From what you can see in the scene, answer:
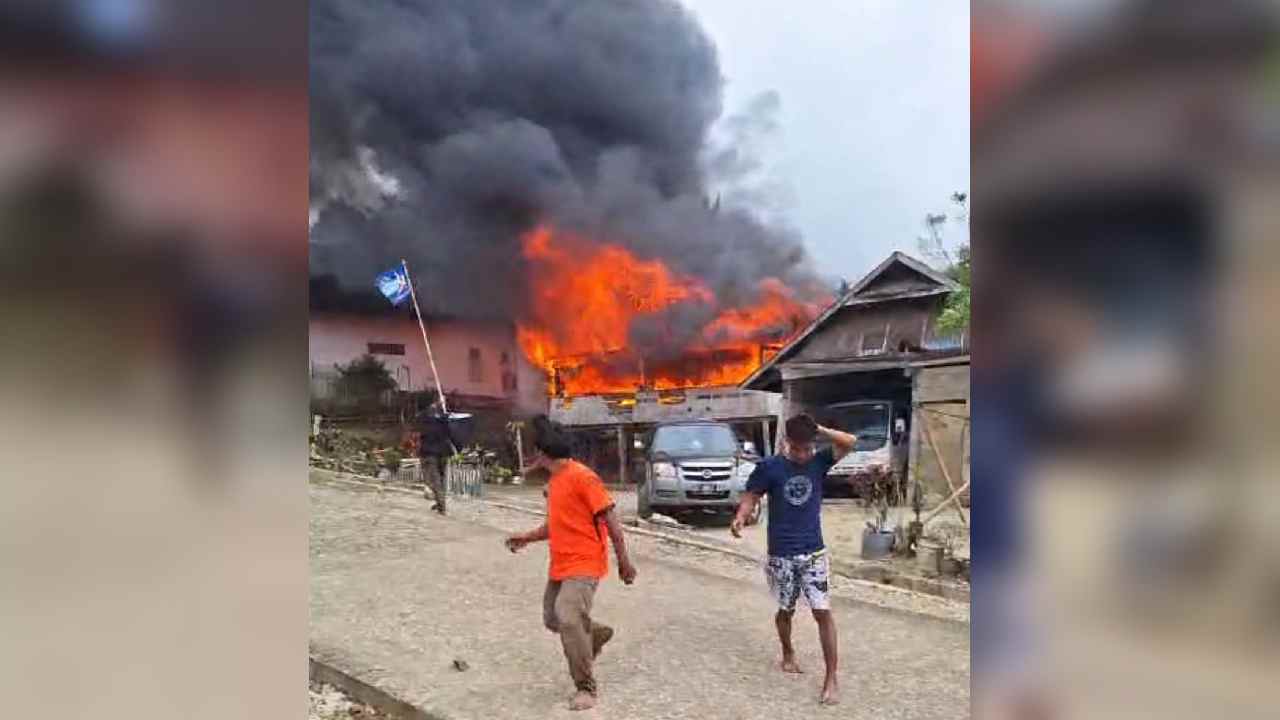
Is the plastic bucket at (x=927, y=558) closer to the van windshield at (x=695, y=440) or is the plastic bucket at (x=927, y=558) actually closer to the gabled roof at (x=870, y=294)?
the van windshield at (x=695, y=440)

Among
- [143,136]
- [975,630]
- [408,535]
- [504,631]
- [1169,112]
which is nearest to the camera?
[1169,112]

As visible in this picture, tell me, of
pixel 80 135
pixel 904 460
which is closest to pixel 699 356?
pixel 904 460

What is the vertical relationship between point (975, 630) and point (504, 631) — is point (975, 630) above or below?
above

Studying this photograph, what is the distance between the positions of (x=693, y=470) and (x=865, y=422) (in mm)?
1055

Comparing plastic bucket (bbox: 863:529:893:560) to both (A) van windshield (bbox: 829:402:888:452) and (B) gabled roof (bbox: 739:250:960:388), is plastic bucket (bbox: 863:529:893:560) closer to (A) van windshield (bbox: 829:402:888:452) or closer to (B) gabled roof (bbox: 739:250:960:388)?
(A) van windshield (bbox: 829:402:888:452)

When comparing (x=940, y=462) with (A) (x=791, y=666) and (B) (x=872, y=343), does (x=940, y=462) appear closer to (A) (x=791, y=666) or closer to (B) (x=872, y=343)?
(B) (x=872, y=343)

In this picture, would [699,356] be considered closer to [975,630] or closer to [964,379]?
[964,379]

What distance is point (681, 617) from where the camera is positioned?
438cm

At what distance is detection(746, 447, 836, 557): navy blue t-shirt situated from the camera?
11.5ft

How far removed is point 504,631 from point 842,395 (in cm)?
225

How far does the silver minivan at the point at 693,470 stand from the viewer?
15.5ft

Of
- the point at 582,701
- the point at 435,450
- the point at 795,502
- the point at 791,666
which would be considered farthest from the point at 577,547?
the point at 435,450

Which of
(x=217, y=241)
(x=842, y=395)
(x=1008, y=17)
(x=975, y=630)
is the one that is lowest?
(x=975, y=630)

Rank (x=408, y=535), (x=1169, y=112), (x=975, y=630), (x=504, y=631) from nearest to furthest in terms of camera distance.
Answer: (x=1169, y=112), (x=975, y=630), (x=504, y=631), (x=408, y=535)
